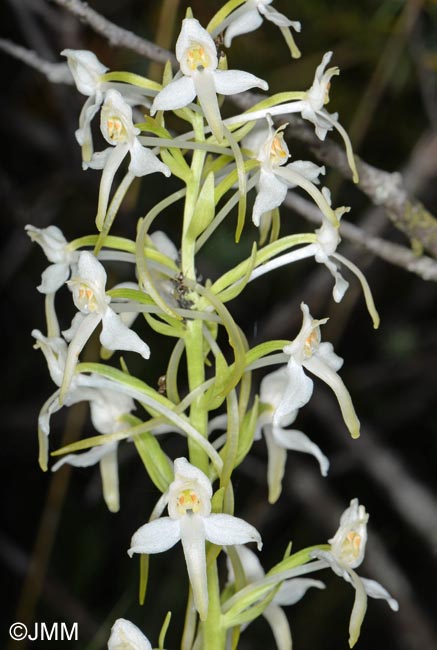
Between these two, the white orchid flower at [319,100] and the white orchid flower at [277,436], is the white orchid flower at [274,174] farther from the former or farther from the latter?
the white orchid flower at [277,436]

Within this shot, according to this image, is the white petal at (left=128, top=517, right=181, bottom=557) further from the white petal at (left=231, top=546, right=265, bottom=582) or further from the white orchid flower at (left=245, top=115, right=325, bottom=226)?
Result: the white orchid flower at (left=245, top=115, right=325, bottom=226)

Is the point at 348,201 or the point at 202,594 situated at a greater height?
the point at 348,201

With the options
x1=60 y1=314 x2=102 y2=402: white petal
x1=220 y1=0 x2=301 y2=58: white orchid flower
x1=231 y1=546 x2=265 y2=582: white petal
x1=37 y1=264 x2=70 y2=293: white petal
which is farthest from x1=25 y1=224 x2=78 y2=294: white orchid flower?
x1=231 y1=546 x2=265 y2=582: white petal

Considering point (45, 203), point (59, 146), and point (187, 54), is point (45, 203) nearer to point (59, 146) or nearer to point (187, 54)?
point (59, 146)

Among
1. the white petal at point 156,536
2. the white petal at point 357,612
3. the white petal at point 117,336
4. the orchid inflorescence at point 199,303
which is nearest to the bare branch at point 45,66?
the orchid inflorescence at point 199,303

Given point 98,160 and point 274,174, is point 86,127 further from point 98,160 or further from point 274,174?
point 274,174

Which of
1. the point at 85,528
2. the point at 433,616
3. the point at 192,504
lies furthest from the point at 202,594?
the point at 433,616
